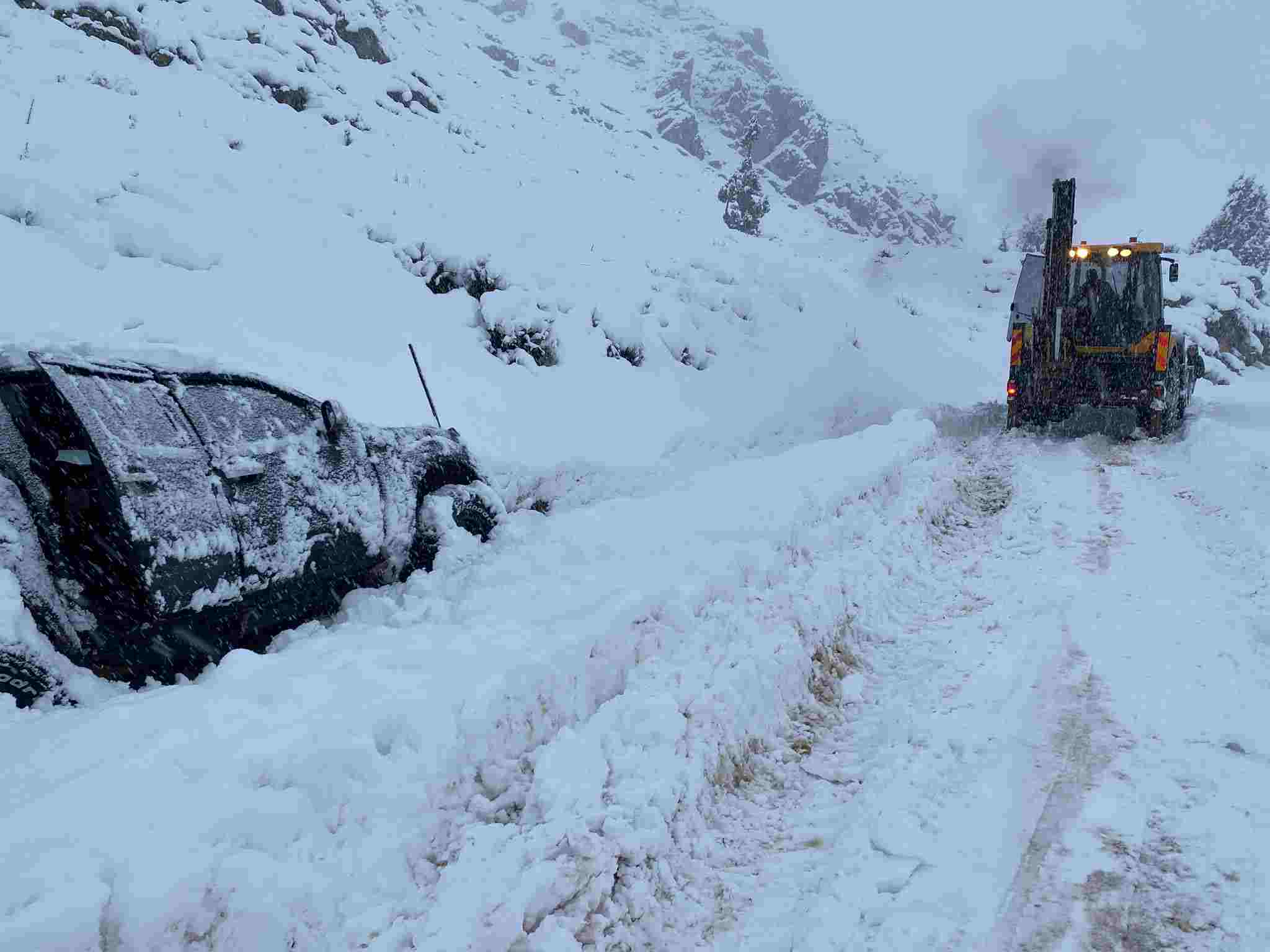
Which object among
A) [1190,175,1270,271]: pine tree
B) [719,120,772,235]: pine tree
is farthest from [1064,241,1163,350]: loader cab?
[1190,175,1270,271]: pine tree

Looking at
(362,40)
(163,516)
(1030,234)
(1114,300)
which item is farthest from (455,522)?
(1030,234)

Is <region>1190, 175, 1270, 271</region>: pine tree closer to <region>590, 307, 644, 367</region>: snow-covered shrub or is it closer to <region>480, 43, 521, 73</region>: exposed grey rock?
<region>590, 307, 644, 367</region>: snow-covered shrub

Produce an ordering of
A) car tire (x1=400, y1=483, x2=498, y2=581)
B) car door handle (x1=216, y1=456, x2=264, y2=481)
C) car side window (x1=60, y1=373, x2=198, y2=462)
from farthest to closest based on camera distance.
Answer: car tire (x1=400, y1=483, x2=498, y2=581)
car door handle (x1=216, y1=456, x2=264, y2=481)
car side window (x1=60, y1=373, x2=198, y2=462)

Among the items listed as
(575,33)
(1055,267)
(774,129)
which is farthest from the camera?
(774,129)

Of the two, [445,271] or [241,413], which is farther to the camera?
[445,271]

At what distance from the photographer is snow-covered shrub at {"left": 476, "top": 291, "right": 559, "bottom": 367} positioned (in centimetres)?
1005

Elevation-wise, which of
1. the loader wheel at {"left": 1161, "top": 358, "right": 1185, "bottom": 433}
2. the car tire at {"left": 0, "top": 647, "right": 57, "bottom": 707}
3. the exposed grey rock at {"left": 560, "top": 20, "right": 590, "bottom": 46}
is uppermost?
the exposed grey rock at {"left": 560, "top": 20, "right": 590, "bottom": 46}

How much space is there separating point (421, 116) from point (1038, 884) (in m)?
24.4

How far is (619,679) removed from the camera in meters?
3.40

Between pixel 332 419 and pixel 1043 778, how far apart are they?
4.13 m

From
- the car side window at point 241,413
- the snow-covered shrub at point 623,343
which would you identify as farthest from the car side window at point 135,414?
the snow-covered shrub at point 623,343

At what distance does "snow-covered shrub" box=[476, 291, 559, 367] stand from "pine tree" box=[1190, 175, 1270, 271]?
170ft

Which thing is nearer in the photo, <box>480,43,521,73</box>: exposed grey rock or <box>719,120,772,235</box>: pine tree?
<box>719,120,772,235</box>: pine tree

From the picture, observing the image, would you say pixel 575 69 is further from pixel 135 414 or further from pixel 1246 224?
pixel 135 414
